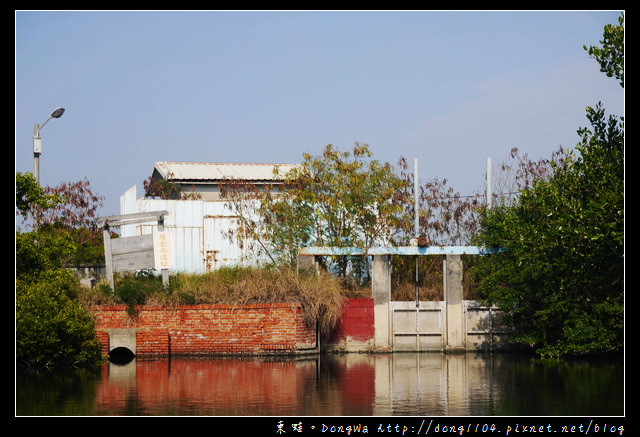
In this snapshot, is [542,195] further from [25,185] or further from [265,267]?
[25,185]

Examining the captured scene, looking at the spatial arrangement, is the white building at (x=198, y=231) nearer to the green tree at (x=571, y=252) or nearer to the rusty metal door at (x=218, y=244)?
the rusty metal door at (x=218, y=244)

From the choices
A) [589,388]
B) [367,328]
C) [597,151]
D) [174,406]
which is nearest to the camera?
[174,406]

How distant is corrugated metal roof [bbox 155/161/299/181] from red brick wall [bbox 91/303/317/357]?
11937mm

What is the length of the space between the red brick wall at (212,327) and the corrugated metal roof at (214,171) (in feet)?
39.2

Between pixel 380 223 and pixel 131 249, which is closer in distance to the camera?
pixel 131 249

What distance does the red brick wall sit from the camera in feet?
86.4

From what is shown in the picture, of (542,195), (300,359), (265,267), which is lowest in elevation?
(300,359)

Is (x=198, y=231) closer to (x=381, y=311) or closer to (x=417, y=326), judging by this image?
(x=381, y=311)

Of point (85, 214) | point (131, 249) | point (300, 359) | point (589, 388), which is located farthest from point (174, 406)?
point (85, 214)

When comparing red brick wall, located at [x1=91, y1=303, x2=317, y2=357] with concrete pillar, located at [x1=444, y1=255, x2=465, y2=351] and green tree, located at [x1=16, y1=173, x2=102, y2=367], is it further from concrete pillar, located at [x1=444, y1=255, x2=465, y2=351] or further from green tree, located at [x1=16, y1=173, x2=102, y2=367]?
concrete pillar, located at [x1=444, y1=255, x2=465, y2=351]

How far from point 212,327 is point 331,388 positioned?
8605 mm

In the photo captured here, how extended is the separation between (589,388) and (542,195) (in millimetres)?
6445

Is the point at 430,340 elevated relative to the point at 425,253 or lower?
lower

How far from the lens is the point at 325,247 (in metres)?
28.8
